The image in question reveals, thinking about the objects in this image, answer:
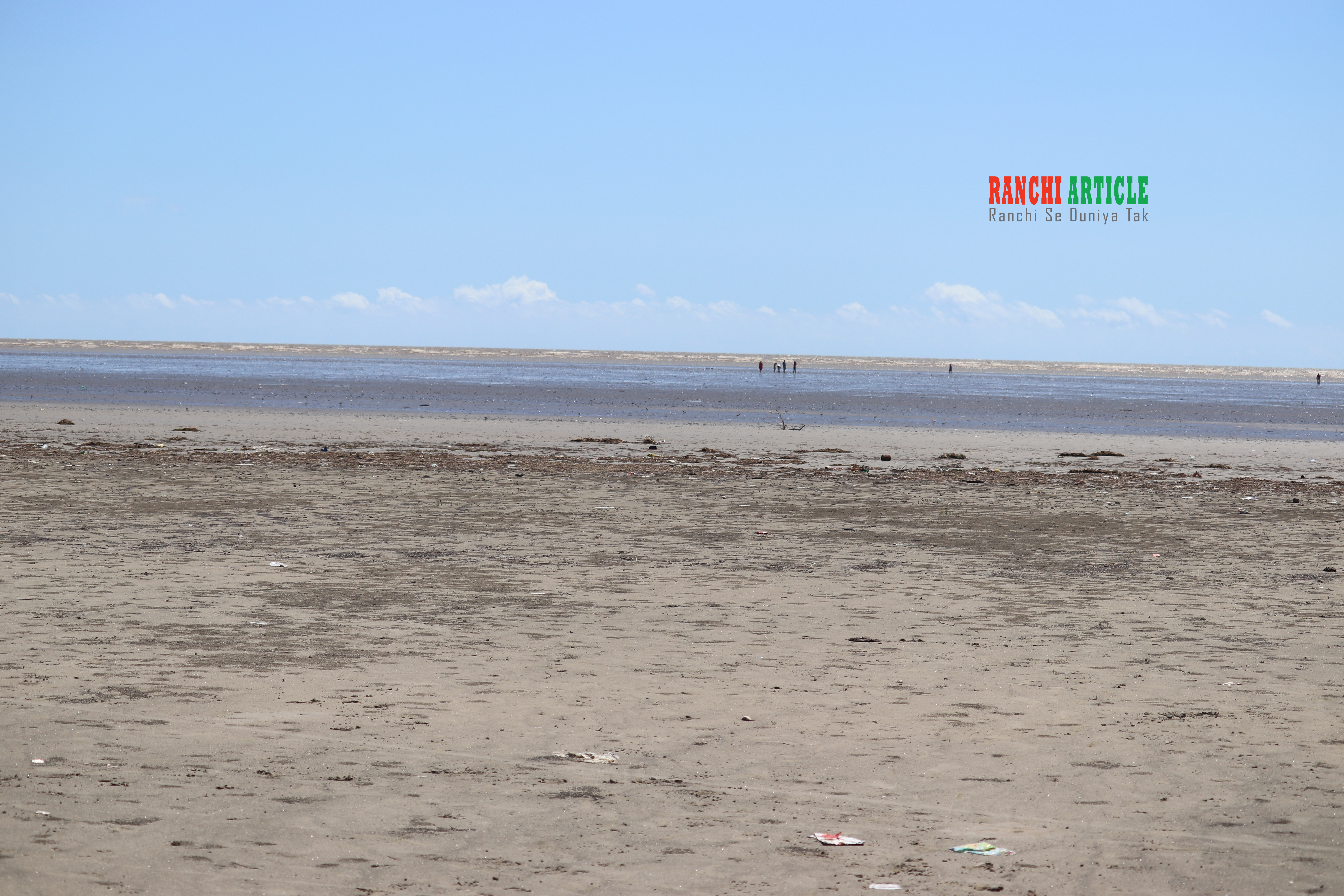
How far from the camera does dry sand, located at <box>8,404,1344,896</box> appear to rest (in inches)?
213

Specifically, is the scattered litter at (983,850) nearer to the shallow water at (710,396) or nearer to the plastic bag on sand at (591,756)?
the plastic bag on sand at (591,756)

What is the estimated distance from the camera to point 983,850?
5.53 metres

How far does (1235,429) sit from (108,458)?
126 ft

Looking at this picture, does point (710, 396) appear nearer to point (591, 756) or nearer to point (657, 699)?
point (657, 699)

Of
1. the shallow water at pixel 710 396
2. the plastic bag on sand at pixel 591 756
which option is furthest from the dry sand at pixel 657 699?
the shallow water at pixel 710 396

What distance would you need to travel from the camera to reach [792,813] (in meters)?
5.97

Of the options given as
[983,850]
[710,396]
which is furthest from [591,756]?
[710,396]

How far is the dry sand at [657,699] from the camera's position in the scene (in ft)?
→ 17.7

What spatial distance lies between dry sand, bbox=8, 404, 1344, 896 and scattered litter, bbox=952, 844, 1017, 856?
0.10 meters

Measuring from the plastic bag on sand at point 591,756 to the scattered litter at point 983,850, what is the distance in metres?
2.02

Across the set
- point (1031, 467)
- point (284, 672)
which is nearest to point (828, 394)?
point (1031, 467)

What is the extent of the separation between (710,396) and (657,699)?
2312 inches

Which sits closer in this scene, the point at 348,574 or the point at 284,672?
the point at 284,672

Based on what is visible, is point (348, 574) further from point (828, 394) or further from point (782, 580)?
point (828, 394)
